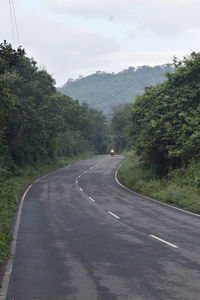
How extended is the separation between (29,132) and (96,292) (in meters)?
32.9

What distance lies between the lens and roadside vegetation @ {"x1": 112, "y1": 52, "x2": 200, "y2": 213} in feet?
84.6

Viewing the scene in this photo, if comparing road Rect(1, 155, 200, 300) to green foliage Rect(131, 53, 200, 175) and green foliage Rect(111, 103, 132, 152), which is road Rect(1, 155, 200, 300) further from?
green foliage Rect(111, 103, 132, 152)

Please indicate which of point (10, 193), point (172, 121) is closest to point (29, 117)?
point (10, 193)

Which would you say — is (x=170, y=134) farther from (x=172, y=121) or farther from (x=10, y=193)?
(x=10, y=193)

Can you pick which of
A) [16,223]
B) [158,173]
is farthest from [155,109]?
[16,223]

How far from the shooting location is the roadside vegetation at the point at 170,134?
25797mm

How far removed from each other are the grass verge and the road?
1.54 feet

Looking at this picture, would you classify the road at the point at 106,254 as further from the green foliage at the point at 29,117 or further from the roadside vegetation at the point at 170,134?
the green foliage at the point at 29,117

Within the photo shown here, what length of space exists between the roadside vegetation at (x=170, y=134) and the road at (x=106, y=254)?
5.80 metres

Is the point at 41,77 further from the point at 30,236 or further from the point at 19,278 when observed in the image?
the point at 19,278

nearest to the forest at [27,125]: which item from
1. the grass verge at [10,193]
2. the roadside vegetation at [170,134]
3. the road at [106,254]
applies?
the grass verge at [10,193]

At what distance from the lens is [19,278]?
822 cm

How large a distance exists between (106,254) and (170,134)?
18.7 meters

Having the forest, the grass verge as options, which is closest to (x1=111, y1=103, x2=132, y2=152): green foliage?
the grass verge
